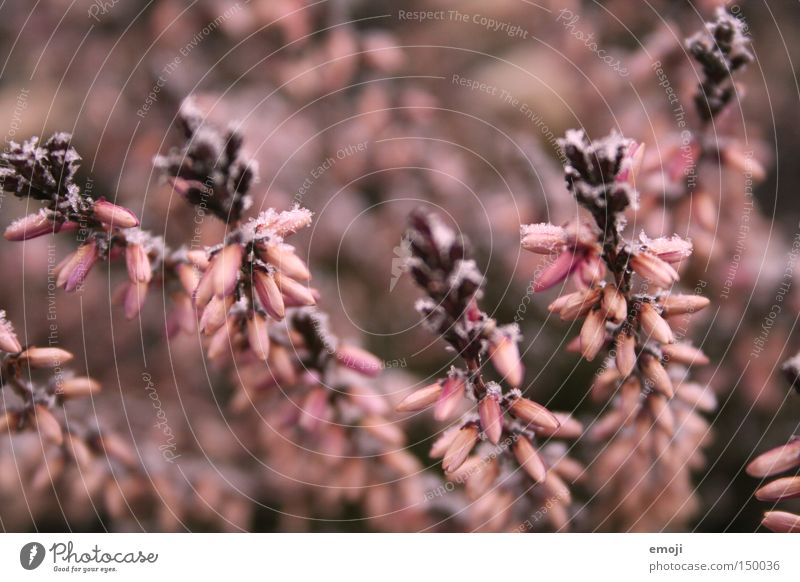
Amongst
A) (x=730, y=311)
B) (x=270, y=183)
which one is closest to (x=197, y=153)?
(x=270, y=183)

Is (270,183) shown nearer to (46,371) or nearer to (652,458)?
(46,371)

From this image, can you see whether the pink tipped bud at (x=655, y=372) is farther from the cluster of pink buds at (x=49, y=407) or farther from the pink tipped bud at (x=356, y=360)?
the cluster of pink buds at (x=49, y=407)

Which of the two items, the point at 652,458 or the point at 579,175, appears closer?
the point at 579,175

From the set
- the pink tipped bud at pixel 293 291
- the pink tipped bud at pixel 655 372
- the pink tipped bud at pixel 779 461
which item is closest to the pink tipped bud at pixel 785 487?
the pink tipped bud at pixel 779 461

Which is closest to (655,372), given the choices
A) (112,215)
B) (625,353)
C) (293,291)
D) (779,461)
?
(625,353)

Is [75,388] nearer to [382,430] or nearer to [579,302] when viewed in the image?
[382,430]
